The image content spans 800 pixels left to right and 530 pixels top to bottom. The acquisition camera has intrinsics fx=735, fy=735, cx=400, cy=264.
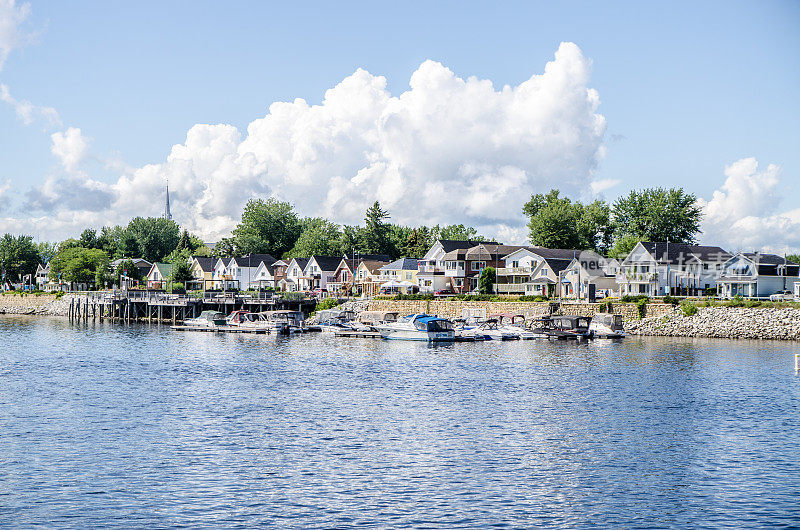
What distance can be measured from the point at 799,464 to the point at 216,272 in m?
152

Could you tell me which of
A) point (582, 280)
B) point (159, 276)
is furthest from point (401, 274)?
point (159, 276)

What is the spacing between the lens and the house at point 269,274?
158 m

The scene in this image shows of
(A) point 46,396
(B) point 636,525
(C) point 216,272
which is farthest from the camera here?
(C) point 216,272

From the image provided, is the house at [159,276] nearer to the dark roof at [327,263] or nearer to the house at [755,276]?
the dark roof at [327,263]

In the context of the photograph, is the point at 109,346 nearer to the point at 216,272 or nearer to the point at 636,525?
the point at 636,525

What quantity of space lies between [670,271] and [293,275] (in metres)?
77.3

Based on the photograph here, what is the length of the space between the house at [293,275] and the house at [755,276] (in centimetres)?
8211

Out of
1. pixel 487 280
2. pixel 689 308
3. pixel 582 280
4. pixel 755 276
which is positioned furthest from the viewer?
pixel 487 280

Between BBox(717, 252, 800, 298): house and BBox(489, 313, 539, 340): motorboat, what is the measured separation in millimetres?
27163

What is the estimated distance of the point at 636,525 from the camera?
69.3 feet

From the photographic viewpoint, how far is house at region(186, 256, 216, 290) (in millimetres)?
165000

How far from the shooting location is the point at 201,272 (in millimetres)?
171000

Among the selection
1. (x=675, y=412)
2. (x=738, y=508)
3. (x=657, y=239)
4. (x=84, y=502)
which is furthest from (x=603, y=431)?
(x=657, y=239)

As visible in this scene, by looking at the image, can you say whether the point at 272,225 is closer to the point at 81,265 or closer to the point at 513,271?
the point at 81,265
